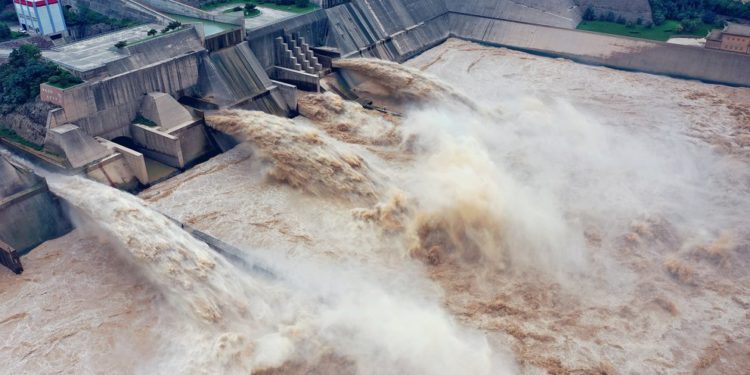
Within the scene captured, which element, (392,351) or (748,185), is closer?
(392,351)

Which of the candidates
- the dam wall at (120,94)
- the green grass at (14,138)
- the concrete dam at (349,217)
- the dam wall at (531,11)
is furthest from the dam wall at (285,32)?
the dam wall at (531,11)

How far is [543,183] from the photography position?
21781mm

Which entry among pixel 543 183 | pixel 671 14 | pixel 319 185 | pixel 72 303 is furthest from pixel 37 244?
pixel 671 14

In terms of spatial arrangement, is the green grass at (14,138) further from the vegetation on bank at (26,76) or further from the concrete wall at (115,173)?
the concrete wall at (115,173)

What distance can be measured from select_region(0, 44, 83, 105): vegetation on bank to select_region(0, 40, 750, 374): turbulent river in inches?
161

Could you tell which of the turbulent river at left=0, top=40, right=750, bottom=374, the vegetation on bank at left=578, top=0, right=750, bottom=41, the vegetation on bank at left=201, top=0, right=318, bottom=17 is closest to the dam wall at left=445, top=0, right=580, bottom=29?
the vegetation on bank at left=578, top=0, right=750, bottom=41

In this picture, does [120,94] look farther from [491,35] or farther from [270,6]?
[491,35]

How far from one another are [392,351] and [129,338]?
273 inches

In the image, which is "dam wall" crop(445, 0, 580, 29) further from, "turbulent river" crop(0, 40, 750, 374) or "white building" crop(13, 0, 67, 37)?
"white building" crop(13, 0, 67, 37)

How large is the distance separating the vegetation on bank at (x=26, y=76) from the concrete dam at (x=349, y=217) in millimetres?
546

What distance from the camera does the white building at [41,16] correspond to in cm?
2544

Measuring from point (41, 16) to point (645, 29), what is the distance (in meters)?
36.7

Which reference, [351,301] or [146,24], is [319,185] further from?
[146,24]

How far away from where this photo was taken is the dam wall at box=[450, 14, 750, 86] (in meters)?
32.7
